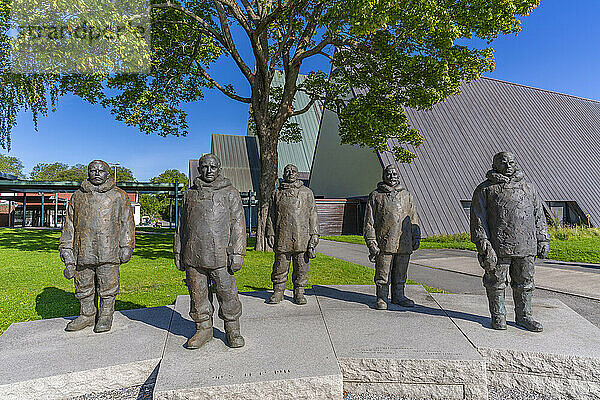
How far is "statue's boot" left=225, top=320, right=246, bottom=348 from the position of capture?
12.3 ft

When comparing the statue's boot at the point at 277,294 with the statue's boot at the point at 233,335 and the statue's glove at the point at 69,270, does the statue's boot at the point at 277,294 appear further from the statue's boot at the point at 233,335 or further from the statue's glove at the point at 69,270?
the statue's glove at the point at 69,270

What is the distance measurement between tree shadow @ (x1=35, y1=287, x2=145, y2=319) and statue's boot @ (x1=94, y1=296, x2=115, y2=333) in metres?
1.61

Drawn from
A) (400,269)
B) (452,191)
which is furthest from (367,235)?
(452,191)

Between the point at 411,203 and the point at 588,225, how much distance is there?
755 inches

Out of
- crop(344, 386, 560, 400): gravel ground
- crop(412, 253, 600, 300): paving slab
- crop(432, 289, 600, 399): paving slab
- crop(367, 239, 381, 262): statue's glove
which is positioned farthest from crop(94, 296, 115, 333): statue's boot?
crop(412, 253, 600, 300): paving slab

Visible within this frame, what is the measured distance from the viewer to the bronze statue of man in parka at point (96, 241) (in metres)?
4.14

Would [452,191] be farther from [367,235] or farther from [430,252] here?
[367,235]

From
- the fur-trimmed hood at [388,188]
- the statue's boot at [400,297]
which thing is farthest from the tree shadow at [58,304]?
the fur-trimmed hood at [388,188]

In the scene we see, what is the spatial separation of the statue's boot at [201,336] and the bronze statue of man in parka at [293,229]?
160 cm

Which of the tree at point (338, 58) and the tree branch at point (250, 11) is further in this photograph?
the tree branch at point (250, 11)

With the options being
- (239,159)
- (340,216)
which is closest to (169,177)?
(239,159)

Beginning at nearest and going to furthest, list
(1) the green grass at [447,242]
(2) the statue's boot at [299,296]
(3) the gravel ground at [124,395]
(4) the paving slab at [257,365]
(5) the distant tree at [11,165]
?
(4) the paving slab at [257,365] < (3) the gravel ground at [124,395] < (2) the statue's boot at [299,296] < (1) the green grass at [447,242] < (5) the distant tree at [11,165]

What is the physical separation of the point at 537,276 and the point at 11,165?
76.2 m

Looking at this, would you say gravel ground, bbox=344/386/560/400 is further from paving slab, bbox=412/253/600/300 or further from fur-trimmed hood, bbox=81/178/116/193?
paving slab, bbox=412/253/600/300
